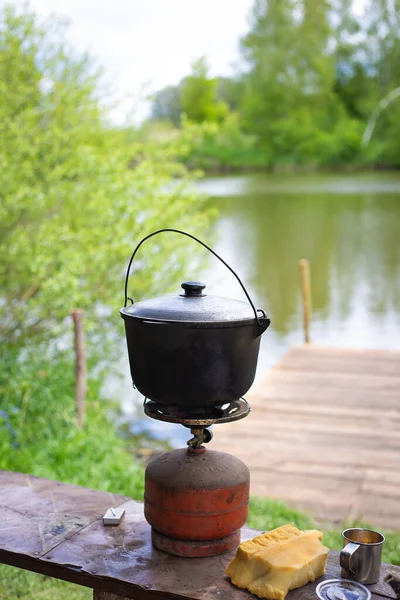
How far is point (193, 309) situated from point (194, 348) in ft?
0.40

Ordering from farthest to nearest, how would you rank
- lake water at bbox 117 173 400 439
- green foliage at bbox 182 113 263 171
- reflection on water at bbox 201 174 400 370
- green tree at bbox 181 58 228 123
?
green foliage at bbox 182 113 263 171, green tree at bbox 181 58 228 123, reflection on water at bbox 201 174 400 370, lake water at bbox 117 173 400 439

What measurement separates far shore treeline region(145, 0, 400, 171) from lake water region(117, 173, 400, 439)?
111 cm

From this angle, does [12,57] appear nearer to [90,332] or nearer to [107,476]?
Answer: [90,332]

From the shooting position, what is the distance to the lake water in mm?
11797

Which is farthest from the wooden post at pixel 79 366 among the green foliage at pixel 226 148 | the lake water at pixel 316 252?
the green foliage at pixel 226 148

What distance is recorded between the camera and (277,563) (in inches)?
77.8

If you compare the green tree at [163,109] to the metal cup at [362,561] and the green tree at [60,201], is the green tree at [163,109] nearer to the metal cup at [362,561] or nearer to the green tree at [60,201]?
the green tree at [60,201]

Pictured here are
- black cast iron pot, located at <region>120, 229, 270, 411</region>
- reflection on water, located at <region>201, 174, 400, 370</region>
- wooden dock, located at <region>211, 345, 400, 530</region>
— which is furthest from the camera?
reflection on water, located at <region>201, 174, 400, 370</region>

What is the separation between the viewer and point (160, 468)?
224cm

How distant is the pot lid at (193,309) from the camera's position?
207cm

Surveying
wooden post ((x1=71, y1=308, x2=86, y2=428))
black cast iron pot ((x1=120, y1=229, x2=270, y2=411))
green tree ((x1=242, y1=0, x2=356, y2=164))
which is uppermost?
green tree ((x1=242, y1=0, x2=356, y2=164))

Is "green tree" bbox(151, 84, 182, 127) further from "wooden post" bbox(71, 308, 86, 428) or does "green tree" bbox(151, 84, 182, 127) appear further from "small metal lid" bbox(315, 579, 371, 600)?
"small metal lid" bbox(315, 579, 371, 600)

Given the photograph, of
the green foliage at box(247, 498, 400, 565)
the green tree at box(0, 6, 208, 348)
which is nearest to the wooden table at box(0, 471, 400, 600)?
the green foliage at box(247, 498, 400, 565)

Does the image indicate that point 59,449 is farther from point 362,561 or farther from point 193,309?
point 362,561
